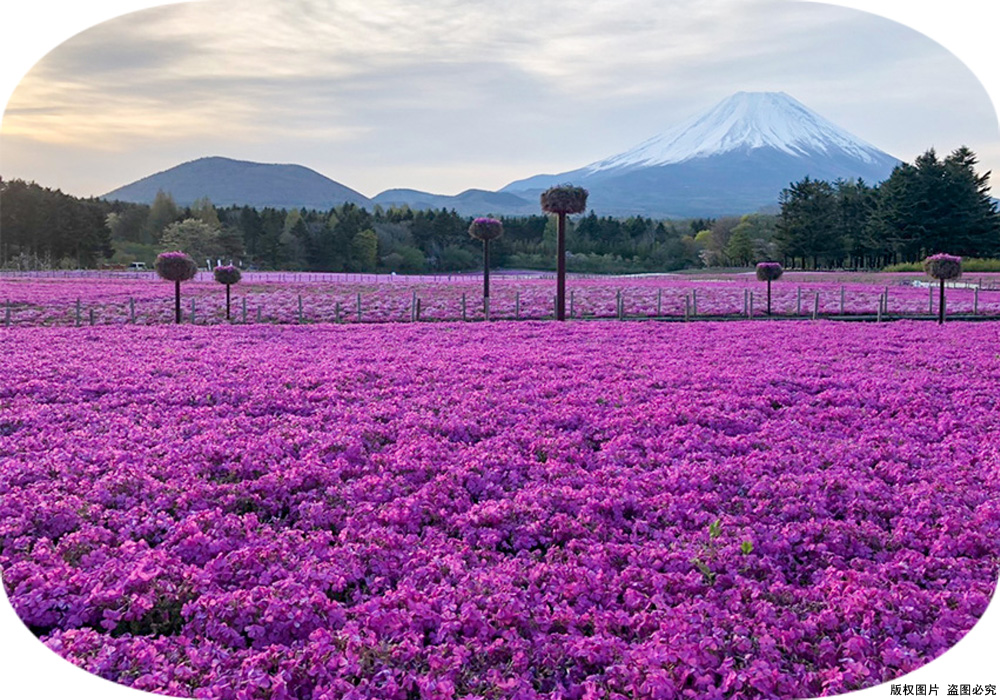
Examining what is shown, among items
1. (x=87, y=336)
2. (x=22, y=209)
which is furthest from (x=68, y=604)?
(x=22, y=209)

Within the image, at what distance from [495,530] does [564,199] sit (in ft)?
67.9

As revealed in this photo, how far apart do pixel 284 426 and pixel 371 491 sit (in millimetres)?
2253

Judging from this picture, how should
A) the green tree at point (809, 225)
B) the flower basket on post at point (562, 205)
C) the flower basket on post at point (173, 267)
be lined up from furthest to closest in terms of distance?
the green tree at point (809, 225)
the flower basket on post at point (173, 267)
the flower basket on post at point (562, 205)

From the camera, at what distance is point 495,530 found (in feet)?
19.0

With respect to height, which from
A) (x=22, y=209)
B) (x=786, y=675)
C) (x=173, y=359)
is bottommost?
(x=786, y=675)

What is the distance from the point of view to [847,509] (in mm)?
6254

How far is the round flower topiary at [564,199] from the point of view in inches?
997

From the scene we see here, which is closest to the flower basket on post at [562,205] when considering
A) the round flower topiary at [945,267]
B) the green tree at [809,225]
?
the round flower topiary at [945,267]

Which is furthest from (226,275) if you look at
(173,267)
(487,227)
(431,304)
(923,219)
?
(923,219)

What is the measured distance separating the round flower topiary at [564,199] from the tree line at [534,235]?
36013 mm

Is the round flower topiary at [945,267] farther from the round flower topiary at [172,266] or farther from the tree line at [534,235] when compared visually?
the tree line at [534,235]

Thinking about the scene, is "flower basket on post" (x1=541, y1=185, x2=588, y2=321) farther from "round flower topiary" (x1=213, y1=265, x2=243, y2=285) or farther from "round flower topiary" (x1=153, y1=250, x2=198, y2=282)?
"round flower topiary" (x1=213, y1=265, x2=243, y2=285)

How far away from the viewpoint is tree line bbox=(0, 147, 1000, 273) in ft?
207

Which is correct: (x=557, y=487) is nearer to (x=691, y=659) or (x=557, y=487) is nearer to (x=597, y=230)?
(x=691, y=659)
